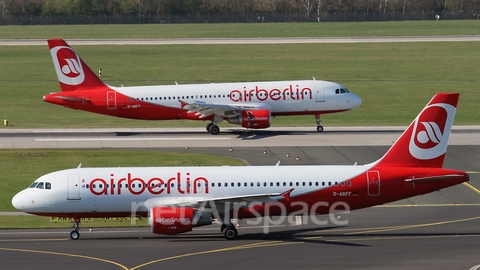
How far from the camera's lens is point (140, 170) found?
4009 cm

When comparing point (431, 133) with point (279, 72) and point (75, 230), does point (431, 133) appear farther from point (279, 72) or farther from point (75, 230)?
point (279, 72)

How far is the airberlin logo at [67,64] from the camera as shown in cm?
7169

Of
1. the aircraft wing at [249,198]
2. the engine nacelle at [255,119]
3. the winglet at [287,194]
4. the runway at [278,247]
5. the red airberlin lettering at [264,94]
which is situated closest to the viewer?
the runway at [278,247]

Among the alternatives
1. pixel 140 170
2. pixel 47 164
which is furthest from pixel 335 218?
pixel 47 164

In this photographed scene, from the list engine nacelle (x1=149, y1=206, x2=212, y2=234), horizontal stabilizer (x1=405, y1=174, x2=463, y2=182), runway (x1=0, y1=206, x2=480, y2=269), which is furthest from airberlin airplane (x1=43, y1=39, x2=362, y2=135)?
engine nacelle (x1=149, y1=206, x2=212, y2=234)

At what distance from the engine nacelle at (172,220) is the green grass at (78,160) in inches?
712

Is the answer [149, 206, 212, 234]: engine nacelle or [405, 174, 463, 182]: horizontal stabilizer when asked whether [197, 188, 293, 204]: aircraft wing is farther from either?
[405, 174, 463, 182]: horizontal stabilizer

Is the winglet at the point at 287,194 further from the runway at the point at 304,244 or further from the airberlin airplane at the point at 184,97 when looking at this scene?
the airberlin airplane at the point at 184,97

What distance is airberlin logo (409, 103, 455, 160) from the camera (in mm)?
40031

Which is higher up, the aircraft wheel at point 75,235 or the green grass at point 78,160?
the aircraft wheel at point 75,235

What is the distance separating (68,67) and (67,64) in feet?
0.87

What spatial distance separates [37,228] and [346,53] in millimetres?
94008

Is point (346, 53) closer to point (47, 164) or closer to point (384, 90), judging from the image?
point (384, 90)

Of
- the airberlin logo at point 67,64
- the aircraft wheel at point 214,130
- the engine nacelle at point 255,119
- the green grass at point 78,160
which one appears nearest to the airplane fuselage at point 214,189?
→ the green grass at point 78,160
